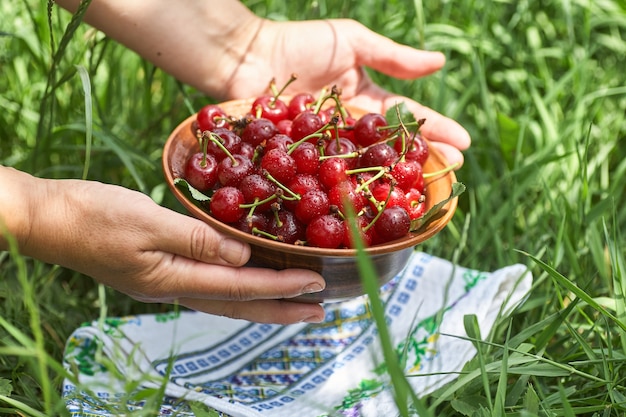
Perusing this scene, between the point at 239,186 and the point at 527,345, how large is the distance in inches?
21.3

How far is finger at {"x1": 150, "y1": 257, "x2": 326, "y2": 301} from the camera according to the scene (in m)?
1.13

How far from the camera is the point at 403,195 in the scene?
1.22 meters

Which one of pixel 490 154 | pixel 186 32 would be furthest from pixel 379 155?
pixel 490 154

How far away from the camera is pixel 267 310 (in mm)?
1214

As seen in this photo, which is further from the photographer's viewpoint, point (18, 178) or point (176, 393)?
point (176, 393)

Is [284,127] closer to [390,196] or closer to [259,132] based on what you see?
[259,132]

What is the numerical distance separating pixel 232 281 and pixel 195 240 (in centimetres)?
9

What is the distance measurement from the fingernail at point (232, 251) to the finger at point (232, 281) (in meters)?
0.02

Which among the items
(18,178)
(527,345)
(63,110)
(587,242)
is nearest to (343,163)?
(527,345)

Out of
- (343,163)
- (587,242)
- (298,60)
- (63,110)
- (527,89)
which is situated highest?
(63,110)

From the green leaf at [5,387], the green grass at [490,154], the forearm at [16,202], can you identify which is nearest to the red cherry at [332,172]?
the green grass at [490,154]

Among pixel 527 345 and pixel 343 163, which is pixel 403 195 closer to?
pixel 343 163

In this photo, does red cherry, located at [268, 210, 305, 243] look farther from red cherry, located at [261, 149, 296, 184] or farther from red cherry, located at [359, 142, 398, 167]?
red cherry, located at [359, 142, 398, 167]

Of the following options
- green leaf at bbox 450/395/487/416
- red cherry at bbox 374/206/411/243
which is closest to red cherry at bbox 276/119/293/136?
red cherry at bbox 374/206/411/243
